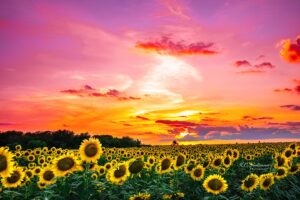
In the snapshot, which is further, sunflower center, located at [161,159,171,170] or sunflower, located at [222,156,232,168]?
sunflower, located at [222,156,232,168]

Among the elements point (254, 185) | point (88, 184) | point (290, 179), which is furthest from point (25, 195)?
point (290, 179)

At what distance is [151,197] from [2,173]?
3.19 m

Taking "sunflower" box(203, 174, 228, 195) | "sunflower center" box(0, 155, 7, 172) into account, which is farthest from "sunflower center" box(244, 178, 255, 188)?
"sunflower center" box(0, 155, 7, 172)

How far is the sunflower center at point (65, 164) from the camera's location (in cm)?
862

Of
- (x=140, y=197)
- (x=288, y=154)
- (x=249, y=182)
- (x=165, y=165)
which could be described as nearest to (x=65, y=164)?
(x=140, y=197)

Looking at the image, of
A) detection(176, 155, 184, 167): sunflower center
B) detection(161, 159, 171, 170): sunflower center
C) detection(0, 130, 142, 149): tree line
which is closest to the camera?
detection(161, 159, 171, 170): sunflower center

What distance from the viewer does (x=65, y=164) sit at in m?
8.65

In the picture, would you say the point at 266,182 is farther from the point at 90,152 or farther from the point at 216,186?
the point at 90,152

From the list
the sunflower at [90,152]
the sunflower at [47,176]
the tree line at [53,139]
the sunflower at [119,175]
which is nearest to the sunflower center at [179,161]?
the sunflower at [119,175]

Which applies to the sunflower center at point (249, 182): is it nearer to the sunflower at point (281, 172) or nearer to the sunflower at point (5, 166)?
the sunflower at point (281, 172)

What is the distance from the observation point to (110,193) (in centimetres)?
828

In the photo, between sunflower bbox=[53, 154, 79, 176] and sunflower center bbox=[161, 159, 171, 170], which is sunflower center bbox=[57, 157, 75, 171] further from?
sunflower center bbox=[161, 159, 171, 170]

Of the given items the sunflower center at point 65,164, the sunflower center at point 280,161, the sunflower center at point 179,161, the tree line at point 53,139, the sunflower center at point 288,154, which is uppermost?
the tree line at point 53,139

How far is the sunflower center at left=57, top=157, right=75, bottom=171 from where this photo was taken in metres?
8.62
